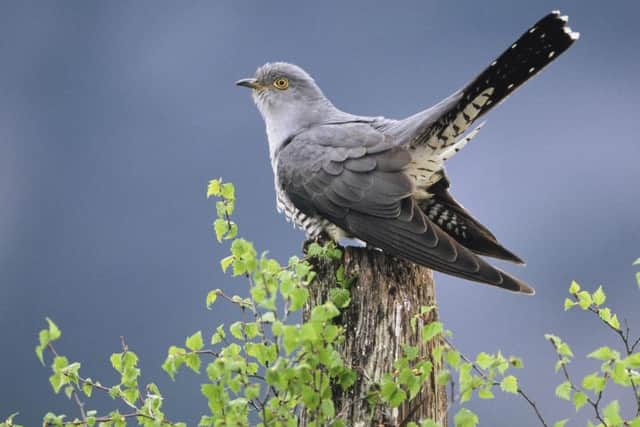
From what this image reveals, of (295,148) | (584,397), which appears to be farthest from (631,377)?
(295,148)

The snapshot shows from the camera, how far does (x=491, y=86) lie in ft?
13.9

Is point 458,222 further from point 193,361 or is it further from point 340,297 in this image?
point 193,361

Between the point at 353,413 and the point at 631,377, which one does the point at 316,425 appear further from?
the point at 631,377

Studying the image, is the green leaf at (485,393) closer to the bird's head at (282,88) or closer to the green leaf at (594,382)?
the green leaf at (594,382)

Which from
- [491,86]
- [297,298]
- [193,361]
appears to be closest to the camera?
[297,298]

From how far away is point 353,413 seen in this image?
11.6ft

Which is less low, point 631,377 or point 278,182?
point 278,182

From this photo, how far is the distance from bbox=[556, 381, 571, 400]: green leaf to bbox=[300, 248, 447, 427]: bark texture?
68 centimetres

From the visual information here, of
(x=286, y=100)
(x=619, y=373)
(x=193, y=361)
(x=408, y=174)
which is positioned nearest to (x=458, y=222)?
(x=408, y=174)

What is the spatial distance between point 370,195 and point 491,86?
0.93 meters

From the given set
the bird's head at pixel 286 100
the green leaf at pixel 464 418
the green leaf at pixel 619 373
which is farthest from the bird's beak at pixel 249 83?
the green leaf at pixel 619 373

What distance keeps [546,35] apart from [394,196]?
4.03 ft

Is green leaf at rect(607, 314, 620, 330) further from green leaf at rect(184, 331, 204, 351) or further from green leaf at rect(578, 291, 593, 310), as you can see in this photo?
green leaf at rect(184, 331, 204, 351)

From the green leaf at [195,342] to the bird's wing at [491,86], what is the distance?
1.98 m
